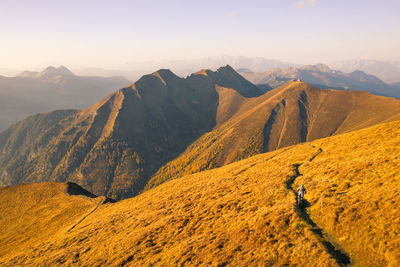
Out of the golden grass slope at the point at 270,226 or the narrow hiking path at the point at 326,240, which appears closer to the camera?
the narrow hiking path at the point at 326,240

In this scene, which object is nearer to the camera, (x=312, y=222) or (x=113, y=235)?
(x=312, y=222)

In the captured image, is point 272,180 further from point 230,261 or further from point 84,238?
point 84,238

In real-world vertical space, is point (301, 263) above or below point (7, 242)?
above

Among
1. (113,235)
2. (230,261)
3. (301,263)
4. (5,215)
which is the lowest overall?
(5,215)

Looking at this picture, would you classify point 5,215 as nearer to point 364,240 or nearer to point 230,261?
point 230,261

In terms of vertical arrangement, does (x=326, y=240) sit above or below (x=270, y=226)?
above

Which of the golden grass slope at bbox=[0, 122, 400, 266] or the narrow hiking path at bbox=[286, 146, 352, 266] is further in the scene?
the golden grass slope at bbox=[0, 122, 400, 266]

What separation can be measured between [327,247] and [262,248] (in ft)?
18.2

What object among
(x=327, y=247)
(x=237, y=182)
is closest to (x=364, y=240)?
(x=327, y=247)

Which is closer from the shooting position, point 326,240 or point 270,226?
point 326,240

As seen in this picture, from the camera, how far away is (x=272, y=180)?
3631 centimetres

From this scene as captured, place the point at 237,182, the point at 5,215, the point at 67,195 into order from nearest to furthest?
the point at 237,182 → the point at 5,215 → the point at 67,195

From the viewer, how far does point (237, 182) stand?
42.3 meters

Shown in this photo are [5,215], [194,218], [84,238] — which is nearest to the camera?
[194,218]
